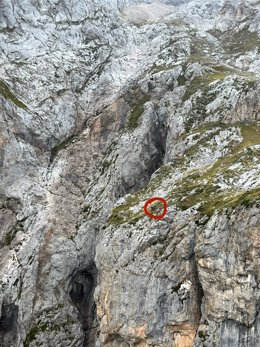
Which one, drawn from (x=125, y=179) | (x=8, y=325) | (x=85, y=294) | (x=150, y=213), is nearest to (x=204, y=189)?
(x=150, y=213)

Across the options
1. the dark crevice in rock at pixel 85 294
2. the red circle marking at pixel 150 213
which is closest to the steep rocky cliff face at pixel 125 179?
the dark crevice in rock at pixel 85 294

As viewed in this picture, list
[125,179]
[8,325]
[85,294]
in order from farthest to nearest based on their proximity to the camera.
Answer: [125,179], [85,294], [8,325]

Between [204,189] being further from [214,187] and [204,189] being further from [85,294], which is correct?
[85,294]

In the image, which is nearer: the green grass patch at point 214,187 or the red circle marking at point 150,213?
the green grass patch at point 214,187

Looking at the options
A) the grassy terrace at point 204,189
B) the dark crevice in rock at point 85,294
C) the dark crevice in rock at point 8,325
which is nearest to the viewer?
the grassy terrace at point 204,189

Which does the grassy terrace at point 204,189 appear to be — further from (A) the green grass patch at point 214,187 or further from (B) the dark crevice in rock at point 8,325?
(B) the dark crevice in rock at point 8,325

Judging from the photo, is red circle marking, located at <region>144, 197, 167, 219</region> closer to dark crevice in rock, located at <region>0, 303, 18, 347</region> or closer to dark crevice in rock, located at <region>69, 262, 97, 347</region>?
dark crevice in rock, located at <region>69, 262, 97, 347</region>

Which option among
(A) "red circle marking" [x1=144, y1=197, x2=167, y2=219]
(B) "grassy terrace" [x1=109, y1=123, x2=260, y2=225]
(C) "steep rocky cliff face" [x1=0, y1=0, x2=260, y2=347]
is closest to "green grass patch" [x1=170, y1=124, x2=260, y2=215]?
(B) "grassy terrace" [x1=109, y1=123, x2=260, y2=225]
